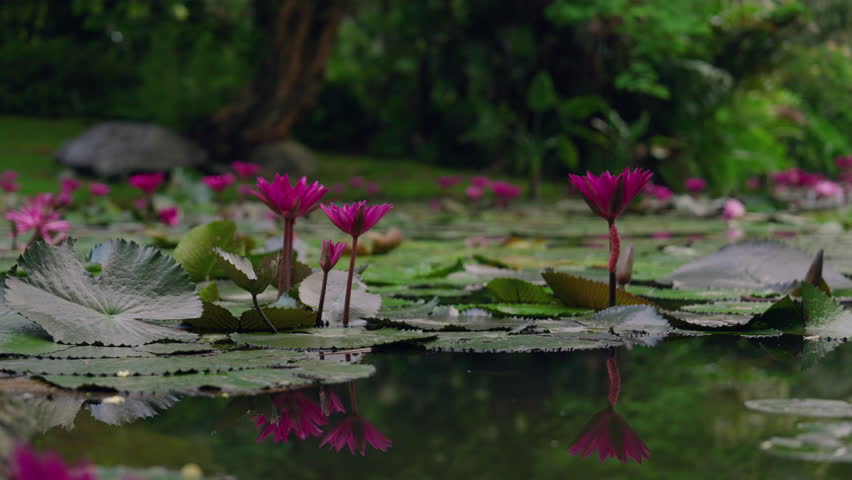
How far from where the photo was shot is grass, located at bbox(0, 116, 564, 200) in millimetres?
6301

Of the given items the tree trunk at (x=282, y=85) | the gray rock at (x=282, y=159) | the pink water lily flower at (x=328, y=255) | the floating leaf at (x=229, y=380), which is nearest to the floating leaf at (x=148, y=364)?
the floating leaf at (x=229, y=380)

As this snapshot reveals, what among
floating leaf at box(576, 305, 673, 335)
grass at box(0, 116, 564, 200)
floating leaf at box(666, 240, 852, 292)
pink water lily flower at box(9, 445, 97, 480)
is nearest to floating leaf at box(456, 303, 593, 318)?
floating leaf at box(576, 305, 673, 335)

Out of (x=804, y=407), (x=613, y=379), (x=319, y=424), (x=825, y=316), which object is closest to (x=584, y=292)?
(x=825, y=316)

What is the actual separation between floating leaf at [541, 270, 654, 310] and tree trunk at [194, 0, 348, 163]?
548 centimetres

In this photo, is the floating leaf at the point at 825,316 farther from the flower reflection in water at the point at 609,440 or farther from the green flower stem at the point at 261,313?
the green flower stem at the point at 261,313

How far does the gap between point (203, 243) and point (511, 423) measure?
0.88 meters

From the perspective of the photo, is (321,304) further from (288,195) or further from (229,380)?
(229,380)

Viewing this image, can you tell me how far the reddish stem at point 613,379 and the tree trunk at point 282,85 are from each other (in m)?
5.81

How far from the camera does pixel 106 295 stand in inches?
36.7

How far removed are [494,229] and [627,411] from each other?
9.30 ft

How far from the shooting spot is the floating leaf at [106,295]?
0.88 m

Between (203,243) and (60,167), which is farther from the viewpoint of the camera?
(60,167)

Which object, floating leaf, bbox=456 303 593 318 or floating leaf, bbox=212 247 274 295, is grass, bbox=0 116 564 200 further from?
floating leaf, bbox=212 247 274 295

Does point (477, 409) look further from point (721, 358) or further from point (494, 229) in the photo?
point (494, 229)
